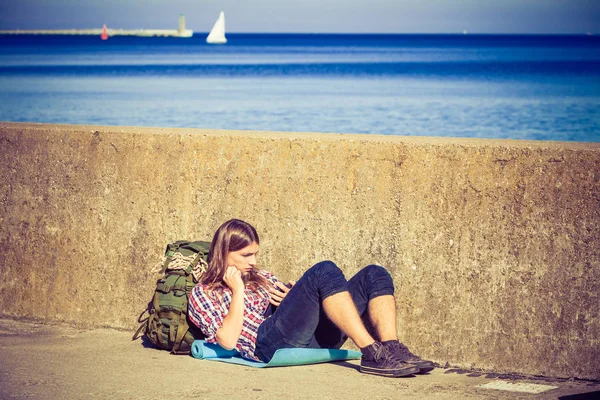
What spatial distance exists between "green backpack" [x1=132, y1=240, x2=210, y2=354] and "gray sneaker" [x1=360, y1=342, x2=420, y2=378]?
1089 mm

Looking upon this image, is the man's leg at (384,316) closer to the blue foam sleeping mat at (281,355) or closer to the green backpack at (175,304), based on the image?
the blue foam sleeping mat at (281,355)

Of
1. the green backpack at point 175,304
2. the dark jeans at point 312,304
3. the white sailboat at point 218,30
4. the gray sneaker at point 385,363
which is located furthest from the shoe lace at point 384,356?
the white sailboat at point 218,30

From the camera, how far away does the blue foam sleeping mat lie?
4.51m

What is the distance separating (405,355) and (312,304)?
1.83 feet

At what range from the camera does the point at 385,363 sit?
4.30 metres

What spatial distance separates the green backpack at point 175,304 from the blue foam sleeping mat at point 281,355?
0.11 meters

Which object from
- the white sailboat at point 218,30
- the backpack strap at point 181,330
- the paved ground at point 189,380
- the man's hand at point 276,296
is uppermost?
the white sailboat at point 218,30

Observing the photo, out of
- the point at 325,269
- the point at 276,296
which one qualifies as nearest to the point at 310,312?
the point at 325,269

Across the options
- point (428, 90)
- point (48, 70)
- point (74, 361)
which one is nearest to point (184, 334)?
point (74, 361)

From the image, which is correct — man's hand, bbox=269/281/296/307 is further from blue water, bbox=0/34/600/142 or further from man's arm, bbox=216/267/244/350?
blue water, bbox=0/34/600/142

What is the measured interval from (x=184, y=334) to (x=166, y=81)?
46910 millimetres

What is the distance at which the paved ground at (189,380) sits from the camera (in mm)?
4078

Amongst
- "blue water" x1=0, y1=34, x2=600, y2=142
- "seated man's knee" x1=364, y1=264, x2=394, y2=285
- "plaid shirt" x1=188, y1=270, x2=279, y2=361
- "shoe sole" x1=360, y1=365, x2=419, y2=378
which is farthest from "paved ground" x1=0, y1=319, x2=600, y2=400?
"blue water" x1=0, y1=34, x2=600, y2=142

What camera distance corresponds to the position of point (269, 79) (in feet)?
178
